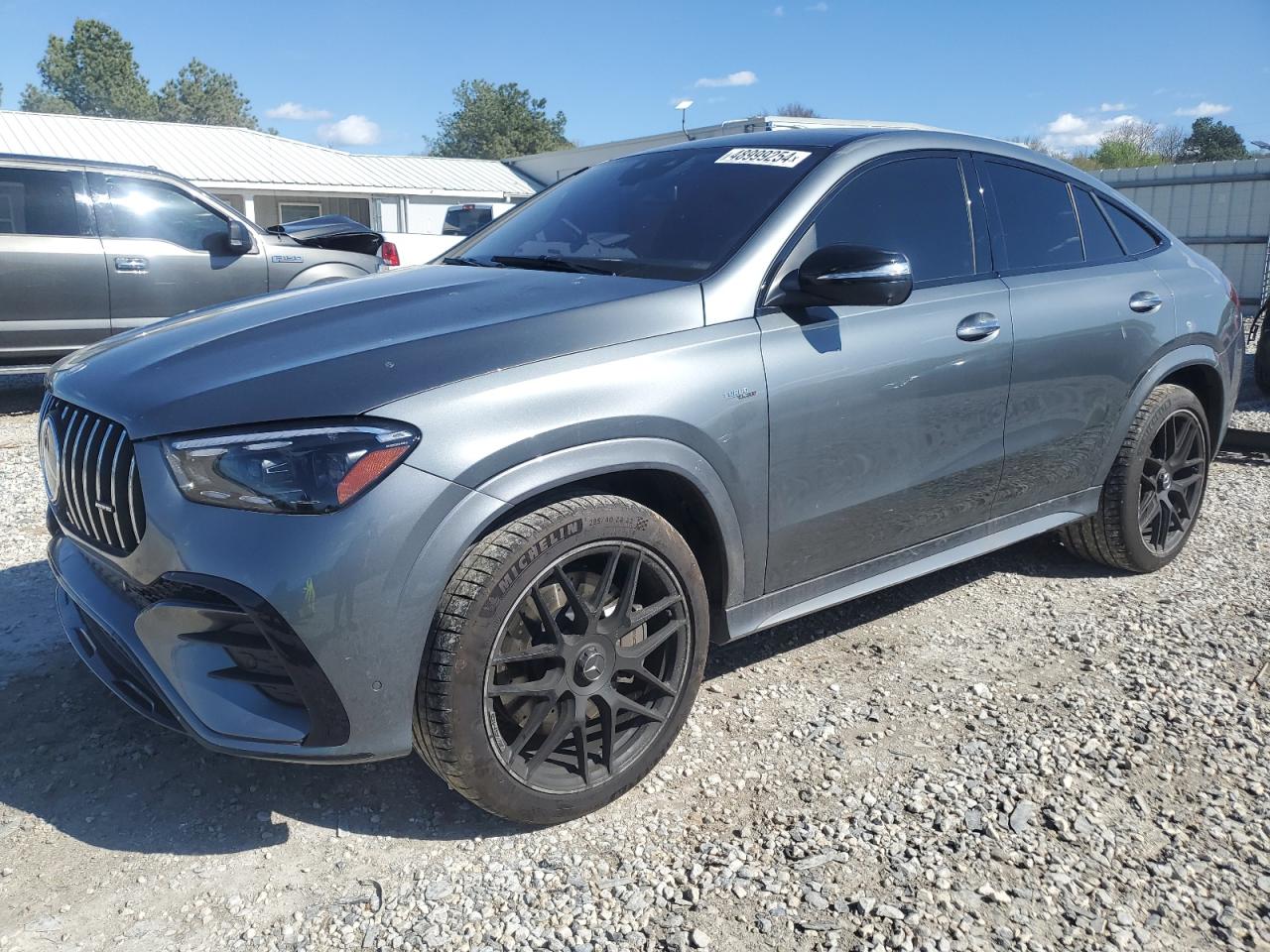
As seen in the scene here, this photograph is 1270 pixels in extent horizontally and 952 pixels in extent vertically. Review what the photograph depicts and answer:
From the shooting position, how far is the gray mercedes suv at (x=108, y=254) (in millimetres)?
7461

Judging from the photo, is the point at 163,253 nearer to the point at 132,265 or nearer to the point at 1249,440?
the point at 132,265

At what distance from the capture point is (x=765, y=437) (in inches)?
111

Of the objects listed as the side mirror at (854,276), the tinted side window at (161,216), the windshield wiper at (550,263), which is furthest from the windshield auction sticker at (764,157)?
the tinted side window at (161,216)

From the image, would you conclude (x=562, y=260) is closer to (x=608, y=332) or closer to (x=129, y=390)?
(x=608, y=332)

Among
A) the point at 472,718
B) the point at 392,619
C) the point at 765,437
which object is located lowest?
the point at 472,718

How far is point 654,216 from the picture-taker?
3318 millimetres

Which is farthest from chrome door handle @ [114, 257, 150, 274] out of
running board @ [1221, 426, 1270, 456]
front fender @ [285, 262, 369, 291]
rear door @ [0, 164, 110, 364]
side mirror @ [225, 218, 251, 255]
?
running board @ [1221, 426, 1270, 456]

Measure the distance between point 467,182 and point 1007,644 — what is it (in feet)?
115

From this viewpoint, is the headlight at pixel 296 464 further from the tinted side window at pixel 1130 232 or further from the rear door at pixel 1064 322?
the tinted side window at pixel 1130 232

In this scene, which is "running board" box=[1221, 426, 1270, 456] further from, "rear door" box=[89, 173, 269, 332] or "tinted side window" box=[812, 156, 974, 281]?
"rear door" box=[89, 173, 269, 332]

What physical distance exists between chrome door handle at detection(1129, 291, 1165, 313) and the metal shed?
37.6 ft

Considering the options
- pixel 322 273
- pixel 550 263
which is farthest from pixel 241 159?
pixel 550 263

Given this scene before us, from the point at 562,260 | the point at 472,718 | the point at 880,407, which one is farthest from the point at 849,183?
the point at 472,718

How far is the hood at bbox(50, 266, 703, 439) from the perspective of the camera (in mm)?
2271
